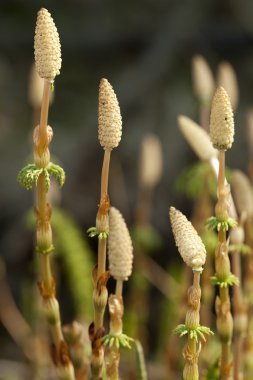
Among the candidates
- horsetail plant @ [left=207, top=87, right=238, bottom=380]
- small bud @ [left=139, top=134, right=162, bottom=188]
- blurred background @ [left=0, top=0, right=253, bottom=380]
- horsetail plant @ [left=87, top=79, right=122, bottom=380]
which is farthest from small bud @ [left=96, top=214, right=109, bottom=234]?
blurred background @ [left=0, top=0, right=253, bottom=380]

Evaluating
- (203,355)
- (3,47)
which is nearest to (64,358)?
(203,355)

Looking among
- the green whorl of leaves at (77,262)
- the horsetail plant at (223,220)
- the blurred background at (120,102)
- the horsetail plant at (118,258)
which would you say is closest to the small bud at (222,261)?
the horsetail plant at (223,220)

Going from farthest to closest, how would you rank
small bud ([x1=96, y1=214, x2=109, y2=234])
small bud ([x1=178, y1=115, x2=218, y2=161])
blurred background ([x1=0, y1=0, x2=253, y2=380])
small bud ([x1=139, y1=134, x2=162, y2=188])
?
blurred background ([x1=0, y1=0, x2=253, y2=380]) < small bud ([x1=139, y1=134, x2=162, y2=188]) < small bud ([x1=178, y1=115, x2=218, y2=161]) < small bud ([x1=96, y1=214, x2=109, y2=234])

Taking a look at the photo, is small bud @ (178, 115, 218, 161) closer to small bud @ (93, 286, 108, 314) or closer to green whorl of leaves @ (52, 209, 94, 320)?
small bud @ (93, 286, 108, 314)

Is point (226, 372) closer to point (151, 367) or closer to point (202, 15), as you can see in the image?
point (151, 367)

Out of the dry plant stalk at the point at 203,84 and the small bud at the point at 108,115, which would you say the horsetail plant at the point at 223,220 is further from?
the dry plant stalk at the point at 203,84

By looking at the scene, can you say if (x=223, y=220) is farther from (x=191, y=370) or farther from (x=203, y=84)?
(x=203, y=84)
